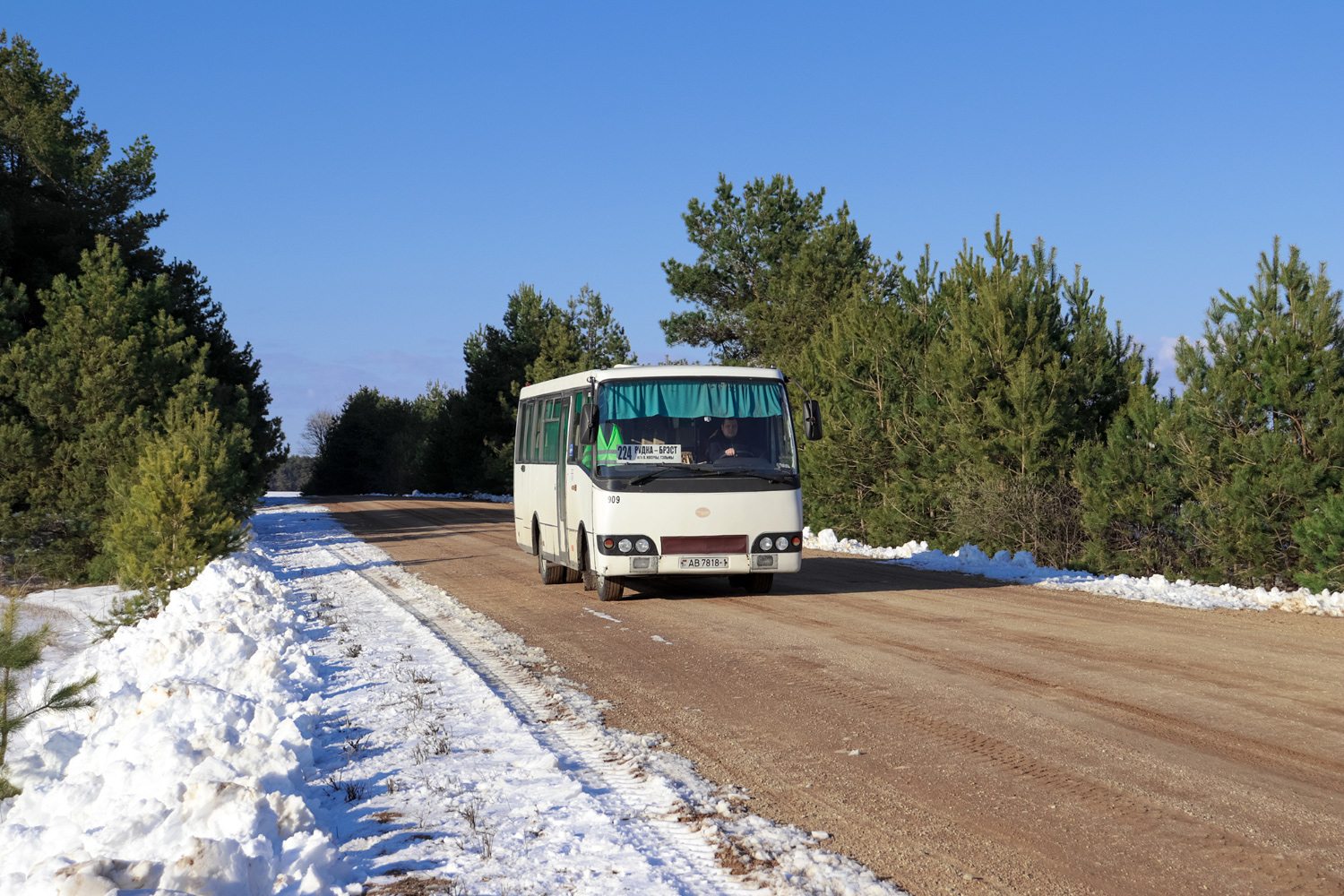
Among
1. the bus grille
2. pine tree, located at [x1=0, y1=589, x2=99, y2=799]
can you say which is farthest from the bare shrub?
pine tree, located at [x1=0, y1=589, x2=99, y2=799]

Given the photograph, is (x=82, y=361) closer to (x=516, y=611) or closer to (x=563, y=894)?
(x=516, y=611)

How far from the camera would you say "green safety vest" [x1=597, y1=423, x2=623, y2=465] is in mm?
14598

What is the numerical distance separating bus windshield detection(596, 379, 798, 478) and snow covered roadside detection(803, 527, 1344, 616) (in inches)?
210

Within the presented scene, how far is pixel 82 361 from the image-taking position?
2792cm

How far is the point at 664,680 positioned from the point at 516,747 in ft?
8.40

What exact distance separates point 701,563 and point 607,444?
6.81 ft

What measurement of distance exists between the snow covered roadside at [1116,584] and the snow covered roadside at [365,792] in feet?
30.9

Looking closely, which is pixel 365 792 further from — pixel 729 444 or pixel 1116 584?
pixel 1116 584

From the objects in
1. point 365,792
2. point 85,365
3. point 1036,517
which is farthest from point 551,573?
point 85,365

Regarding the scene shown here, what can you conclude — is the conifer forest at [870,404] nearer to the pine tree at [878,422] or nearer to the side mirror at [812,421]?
the pine tree at [878,422]

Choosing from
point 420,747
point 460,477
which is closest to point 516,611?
point 420,747

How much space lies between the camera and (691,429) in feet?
48.6

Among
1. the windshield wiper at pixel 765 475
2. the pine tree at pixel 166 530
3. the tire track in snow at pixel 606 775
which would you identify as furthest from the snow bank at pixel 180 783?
the pine tree at pixel 166 530

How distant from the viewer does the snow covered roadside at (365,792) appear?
432 centimetres
